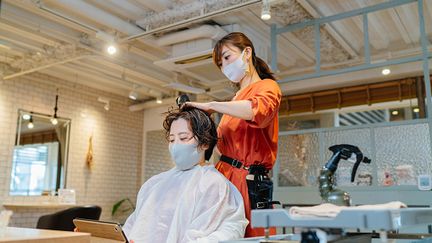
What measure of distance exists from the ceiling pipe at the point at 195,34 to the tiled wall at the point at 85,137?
274cm

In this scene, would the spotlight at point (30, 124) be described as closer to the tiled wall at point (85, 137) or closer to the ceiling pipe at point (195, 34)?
the tiled wall at point (85, 137)

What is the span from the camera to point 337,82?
6277 millimetres

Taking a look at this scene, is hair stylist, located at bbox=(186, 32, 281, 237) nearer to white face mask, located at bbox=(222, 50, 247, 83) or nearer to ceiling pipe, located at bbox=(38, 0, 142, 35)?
white face mask, located at bbox=(222, 50, 247, 83)

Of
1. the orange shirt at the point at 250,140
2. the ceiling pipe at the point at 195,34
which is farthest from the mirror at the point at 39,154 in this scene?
the orange shirt at the point at 250,140

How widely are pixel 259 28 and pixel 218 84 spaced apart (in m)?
1.59

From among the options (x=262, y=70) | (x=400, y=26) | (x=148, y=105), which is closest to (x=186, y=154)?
(x=262, y=70)

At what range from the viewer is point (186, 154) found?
157 cm

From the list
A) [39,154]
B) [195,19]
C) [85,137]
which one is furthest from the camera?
[85,137]

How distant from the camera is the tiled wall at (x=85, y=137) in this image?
238 inches

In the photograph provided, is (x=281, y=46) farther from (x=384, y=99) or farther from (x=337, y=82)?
(x=384, y=99)

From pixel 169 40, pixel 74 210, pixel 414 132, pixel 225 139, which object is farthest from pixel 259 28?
pixel 225 139

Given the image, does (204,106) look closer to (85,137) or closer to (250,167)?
(250,167)

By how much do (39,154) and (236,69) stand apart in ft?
18.6

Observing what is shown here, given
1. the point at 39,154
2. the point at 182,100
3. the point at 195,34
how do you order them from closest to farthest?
the point at 182,100 < the point at 195,34 < the point at 39,154
